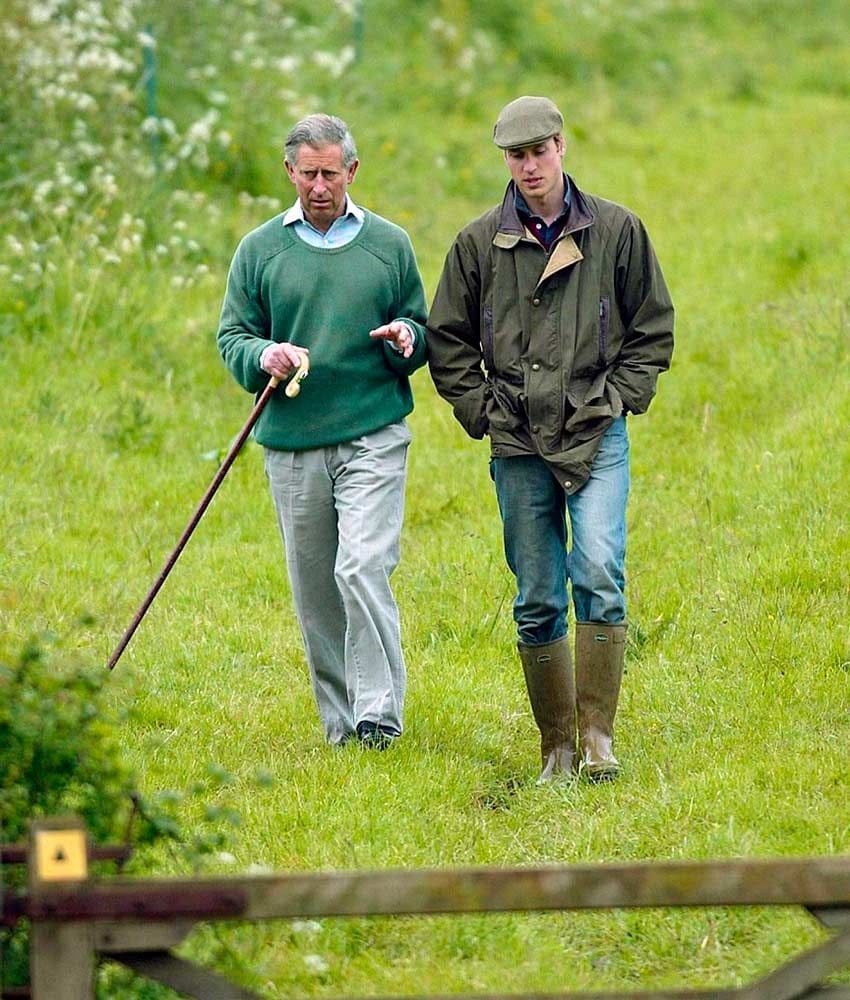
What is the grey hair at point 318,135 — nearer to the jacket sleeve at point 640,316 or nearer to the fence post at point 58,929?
the jacket sleeve at point 640,316

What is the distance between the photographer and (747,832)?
5.30 m

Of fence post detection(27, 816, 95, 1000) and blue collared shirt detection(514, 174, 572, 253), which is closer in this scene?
fence post detection(27, 816, 95, 1000)

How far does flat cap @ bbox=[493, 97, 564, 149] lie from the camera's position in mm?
5719

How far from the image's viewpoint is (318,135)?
592 centimetres

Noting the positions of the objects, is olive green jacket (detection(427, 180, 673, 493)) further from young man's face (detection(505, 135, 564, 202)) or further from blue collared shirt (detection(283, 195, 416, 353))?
blue collared shirt (detection(283, 195, 416, 353))

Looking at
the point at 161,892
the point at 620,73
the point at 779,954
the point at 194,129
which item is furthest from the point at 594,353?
the point at 620,73

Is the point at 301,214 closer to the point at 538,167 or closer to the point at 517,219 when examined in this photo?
the point at 517,219

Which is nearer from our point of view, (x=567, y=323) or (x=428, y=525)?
(x=567, y=323)

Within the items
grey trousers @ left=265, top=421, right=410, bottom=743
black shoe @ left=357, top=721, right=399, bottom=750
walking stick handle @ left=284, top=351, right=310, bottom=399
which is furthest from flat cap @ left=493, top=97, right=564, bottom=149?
black shoe @ left=357, top=721, right=399, bottom=750

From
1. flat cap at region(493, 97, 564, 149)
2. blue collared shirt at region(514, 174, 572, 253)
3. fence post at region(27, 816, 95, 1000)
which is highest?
flat cap at region(493, 97, 564, 149)

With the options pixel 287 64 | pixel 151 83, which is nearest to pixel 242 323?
pixel 151 83

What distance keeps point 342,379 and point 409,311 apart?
1.11 ft

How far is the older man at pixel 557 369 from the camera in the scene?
5848mm

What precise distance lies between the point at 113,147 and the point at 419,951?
27.0ft
